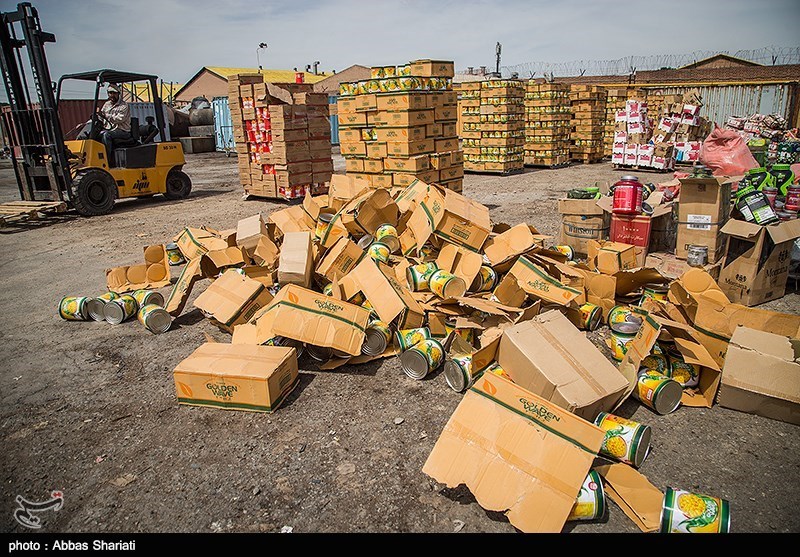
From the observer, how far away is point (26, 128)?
988 centimetres

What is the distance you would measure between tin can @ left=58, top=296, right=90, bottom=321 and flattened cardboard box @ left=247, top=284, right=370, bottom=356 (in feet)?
7.70

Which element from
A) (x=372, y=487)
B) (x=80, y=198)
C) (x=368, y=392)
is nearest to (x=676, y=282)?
(x=368, y=392)

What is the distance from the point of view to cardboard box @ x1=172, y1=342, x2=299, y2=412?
3299mm

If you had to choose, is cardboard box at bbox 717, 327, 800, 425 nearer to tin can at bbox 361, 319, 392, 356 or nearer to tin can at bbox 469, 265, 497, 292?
tin can at bbox 469, 265, 497, 292

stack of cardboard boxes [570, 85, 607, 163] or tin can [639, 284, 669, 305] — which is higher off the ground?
stack of cardboard boxes [570, 85, 607, 163]

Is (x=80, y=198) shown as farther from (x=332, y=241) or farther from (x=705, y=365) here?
(x=705, y=365)

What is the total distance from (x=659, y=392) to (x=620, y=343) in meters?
0.69

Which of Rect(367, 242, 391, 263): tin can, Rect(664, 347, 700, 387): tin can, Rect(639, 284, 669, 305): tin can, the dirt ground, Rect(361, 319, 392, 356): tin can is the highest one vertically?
Rect(367, 242, 391, 263): tin can

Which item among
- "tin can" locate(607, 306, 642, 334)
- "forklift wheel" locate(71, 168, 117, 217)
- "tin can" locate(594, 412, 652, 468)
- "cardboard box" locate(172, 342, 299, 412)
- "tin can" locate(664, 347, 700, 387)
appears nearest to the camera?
"tin can" locate(594, 412, 652, 468)

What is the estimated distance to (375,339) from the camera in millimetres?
3965

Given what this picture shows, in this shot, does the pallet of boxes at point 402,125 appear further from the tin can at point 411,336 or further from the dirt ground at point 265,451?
the dirt ground at point 265,451

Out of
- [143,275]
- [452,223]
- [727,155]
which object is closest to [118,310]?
[143,275]

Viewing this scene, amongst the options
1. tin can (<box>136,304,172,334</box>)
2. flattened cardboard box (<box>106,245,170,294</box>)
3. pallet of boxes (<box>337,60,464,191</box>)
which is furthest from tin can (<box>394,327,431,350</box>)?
pallet of boxes (<box>337,60,464,191</box>)

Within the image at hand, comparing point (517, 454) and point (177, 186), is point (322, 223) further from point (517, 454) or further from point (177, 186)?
point (177, 186)
